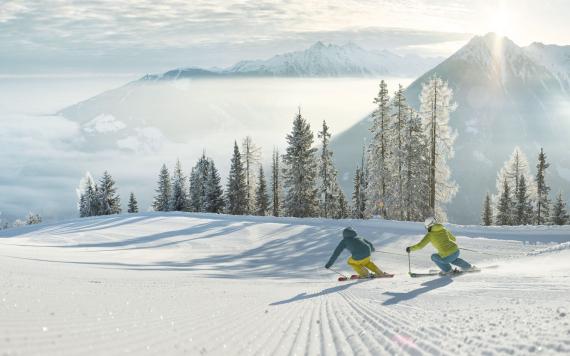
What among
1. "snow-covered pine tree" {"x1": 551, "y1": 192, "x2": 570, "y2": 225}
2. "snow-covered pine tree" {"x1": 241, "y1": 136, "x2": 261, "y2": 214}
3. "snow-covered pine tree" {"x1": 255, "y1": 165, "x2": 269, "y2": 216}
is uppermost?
"snow-covered pine tree" {"x1": 241, "y1": 136, "x2": 261, "y2": 214}

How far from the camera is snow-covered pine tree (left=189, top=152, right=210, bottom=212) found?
61.7m

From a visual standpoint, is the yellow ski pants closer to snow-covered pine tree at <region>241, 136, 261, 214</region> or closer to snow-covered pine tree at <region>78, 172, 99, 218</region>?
snow-covered pine tree at <region>241, 136, 261, 214</region>

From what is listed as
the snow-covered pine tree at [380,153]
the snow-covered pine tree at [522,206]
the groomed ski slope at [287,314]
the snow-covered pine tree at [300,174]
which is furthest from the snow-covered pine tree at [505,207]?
the groomed ski slope at [287,314]

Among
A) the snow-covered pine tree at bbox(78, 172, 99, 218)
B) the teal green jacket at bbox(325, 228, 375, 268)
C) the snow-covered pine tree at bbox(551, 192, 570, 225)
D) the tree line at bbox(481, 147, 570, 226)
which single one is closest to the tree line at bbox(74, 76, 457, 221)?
the snow-covered pine tree at bbox(78, 172, 99, 218)

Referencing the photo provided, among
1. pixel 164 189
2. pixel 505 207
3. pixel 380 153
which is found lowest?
pixel 505 207

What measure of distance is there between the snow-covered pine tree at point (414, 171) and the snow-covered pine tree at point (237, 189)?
23.2 m

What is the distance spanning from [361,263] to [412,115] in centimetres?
3087

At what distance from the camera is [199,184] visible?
6419 centimetres

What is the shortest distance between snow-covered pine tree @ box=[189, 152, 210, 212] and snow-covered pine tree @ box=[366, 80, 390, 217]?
78.4ft

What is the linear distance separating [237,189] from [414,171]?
2453 cm

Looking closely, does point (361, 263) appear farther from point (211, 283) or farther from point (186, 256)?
point (186, 256)

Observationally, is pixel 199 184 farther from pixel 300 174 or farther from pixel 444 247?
pixel 444 247

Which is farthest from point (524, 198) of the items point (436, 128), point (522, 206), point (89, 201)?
point (89, 201)

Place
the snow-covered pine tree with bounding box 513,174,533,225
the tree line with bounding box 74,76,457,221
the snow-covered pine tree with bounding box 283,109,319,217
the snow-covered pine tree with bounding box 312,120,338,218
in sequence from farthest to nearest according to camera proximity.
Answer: the snow-covered pine tree with bounding box 513,174,533,225
the snow-covered pine tree with bounding box 312,120,338,218
the snow-covered pine tree with bounding box 283,109,319,217
the tree line with bounding box 74,76,457,221
